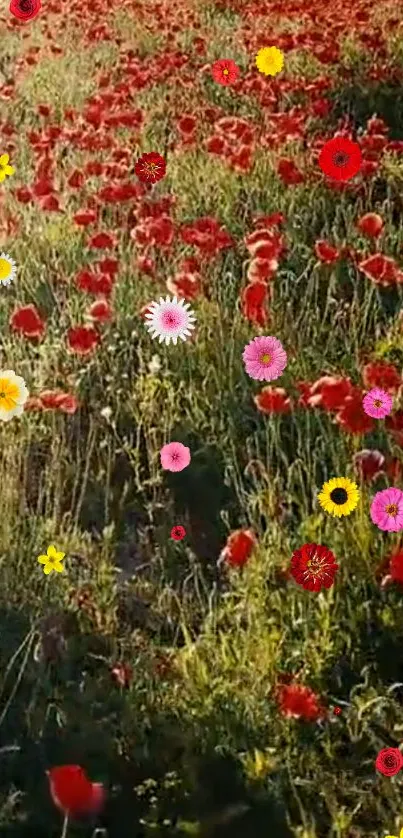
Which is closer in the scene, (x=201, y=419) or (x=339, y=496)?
(x=339, y=496)

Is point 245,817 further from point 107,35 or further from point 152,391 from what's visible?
point 107,35

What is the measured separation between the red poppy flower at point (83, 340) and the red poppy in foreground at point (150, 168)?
349 mm

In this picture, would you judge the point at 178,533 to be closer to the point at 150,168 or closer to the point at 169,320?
the point at 169,320

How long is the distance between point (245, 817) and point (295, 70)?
4.09 ft

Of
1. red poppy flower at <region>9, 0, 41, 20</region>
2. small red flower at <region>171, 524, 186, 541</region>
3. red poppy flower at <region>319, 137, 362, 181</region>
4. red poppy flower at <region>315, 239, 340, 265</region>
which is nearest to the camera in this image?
small red flower at <region>171, 524, 186, 541</region>

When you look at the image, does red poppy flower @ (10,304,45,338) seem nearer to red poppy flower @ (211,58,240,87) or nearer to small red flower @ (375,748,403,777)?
red poppy flower @ (211,58,240,87)

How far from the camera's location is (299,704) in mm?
1181

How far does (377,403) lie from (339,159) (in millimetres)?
548

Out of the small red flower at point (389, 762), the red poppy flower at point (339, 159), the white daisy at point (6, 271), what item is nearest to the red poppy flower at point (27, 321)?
the white daisy at point (6, 271)

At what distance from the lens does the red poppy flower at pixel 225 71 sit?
189 centimetres

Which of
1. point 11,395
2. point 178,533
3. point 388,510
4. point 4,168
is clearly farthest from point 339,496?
point 4,168

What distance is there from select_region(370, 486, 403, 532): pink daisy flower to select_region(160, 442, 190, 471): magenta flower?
0.25m

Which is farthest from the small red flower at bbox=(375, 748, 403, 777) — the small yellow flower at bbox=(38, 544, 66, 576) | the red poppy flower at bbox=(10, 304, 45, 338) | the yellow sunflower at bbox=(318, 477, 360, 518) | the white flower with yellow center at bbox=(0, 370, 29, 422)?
the red poppy flower at bbox=(10, 304, 45, 338)

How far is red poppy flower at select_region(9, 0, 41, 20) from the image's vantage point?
2.05m
